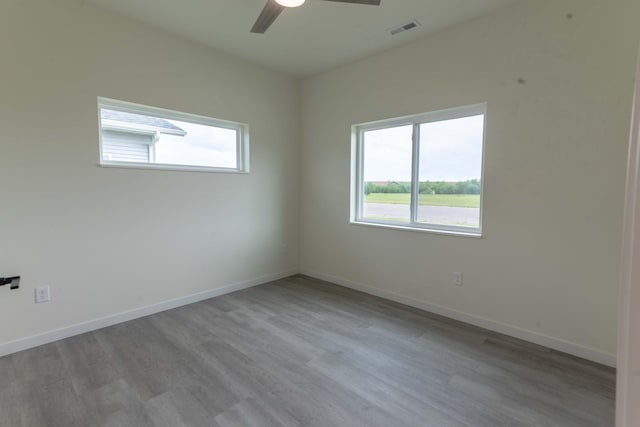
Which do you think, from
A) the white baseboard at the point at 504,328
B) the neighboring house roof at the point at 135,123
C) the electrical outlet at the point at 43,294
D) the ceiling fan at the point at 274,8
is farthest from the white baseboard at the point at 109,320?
the ceiling fan at the point at 274,8

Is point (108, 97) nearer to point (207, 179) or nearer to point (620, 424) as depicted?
point (207, 179)

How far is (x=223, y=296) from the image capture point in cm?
354

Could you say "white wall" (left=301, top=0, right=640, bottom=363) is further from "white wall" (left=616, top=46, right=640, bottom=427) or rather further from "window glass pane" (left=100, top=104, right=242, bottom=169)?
"white wall" (left=616, top=46, right=640, bottom=427)

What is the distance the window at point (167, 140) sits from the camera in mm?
2789

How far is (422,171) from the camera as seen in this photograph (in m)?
3.24

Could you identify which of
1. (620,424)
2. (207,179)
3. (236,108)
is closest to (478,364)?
(620,424)

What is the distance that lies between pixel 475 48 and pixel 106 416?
3.79m

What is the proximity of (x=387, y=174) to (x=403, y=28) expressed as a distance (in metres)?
1.46

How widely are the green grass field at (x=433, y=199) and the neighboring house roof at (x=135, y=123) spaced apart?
2313mm

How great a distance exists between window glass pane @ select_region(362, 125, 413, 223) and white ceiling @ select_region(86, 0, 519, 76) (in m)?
0.94

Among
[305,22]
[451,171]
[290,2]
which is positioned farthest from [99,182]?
[451,171]

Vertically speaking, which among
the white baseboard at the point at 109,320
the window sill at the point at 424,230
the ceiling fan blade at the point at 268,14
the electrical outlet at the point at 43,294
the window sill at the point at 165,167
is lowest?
the white baseboard at the point at 109,320

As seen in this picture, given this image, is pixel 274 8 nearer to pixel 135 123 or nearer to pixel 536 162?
pixel 135 123

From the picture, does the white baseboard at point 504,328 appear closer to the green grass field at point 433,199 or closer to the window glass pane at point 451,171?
the window glass pane at point 451,171
